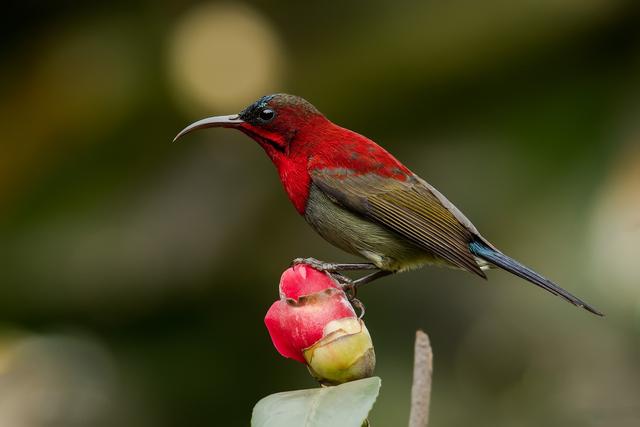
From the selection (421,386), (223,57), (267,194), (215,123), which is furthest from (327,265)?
(223,57)

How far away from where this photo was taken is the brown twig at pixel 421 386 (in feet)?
4.66

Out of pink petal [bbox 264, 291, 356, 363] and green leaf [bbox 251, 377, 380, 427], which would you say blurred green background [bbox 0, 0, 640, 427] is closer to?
pink petal [bbox 264, 291, 356, 363]

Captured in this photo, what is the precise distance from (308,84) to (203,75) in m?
0.63

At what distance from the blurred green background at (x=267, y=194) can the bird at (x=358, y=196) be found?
177 centimetres

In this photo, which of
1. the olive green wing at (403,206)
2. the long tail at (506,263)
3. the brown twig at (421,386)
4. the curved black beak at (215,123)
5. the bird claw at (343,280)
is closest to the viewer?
the brown twig at (421,386)

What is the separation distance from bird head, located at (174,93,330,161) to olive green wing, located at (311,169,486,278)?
0.13 m

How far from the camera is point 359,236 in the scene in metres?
2.75

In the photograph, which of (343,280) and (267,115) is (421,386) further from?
(267,115)

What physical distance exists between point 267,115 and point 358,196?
1.20 ft

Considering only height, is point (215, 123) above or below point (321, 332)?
above

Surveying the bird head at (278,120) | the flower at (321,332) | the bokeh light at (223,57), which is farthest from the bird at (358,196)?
the bokeh light at (223,57)

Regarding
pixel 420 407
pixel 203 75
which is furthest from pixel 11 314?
pixel 420 407

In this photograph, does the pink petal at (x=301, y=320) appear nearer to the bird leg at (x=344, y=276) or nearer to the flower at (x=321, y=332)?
the flower at (x=321, y=332)

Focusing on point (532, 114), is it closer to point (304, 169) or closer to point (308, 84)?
point (308, 84)
